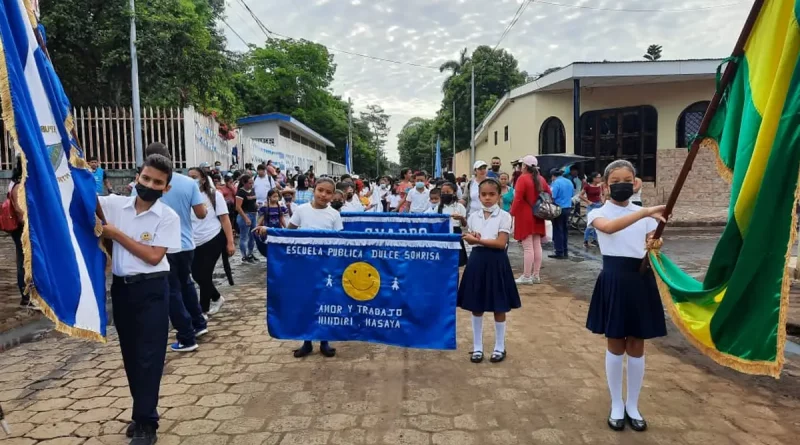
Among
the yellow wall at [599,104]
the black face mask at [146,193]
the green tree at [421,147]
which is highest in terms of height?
the green tree at [421,147]

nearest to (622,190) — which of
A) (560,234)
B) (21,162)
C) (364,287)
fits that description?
(364,287)

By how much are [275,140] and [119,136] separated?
53.2ft

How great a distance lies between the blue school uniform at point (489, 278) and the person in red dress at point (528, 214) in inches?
128

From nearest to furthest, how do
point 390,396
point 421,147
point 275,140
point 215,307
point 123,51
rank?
point 390,396, point 215,307, point 123,51, point 275,140, point 421,147

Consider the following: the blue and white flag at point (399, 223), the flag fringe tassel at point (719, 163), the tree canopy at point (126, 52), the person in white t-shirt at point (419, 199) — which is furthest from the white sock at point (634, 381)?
the tree canopy at point (126, 52)

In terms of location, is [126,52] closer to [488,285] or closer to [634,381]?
[488,285]

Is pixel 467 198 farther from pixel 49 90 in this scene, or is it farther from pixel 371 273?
pixel 49 90

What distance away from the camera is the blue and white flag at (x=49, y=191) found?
2.19 m

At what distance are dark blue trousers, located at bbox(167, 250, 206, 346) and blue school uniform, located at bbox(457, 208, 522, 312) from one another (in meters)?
2.43

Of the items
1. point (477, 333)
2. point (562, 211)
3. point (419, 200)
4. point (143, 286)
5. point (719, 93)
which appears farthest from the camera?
point (562, 211)

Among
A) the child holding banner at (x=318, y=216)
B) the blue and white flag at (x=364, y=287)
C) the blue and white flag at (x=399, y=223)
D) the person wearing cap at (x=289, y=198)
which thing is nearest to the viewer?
the blue and white flag at (x=364, y=287)

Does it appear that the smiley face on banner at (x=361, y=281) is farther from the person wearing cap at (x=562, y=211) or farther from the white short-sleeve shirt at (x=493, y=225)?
the person wearing cap at (x=562, y=211)

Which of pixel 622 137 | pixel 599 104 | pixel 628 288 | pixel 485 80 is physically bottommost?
pixel 628 288

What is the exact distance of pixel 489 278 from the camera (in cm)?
432
